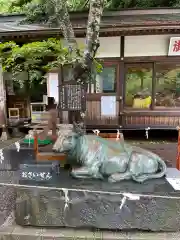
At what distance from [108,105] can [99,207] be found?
5288 mm

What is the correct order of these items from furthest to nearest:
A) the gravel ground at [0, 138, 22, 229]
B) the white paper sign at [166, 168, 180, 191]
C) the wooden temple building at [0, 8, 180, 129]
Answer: the wooden temple building at [0, 8, 180, 129], the gravel ground at [0, 138, 22, 229], the white paper sign at [166, 168, 180, 191]

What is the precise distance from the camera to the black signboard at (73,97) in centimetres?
510

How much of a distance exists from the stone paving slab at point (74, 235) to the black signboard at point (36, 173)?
77 cm

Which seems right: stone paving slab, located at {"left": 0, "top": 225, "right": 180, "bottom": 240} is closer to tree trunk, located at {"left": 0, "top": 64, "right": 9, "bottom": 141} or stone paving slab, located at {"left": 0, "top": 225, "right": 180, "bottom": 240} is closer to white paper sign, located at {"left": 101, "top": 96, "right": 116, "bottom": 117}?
white paper sign, located at {"left": 101, "top": 96, "right": 116, "bottom": 117}

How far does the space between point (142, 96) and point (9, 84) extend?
5.96m

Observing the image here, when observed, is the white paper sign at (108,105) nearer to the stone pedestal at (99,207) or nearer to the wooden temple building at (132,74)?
the wooden temple building at (132,74)

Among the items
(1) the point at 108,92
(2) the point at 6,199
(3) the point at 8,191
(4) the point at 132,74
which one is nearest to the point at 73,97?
(3) the point at 8,191

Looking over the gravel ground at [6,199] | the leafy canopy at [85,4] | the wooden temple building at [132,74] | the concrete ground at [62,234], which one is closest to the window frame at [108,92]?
the wooden temple building at [132,74]

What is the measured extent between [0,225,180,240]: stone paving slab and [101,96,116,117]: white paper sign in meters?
5.31

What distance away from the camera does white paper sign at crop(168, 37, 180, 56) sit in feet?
24.6

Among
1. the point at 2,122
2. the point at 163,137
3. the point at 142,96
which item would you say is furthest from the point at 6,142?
the point at 163,137

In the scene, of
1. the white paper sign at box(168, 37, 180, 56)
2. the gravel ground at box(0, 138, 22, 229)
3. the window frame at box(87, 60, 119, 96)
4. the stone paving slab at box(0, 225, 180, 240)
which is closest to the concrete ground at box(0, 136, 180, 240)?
the stone paving slab at box(0, 225, 180, 240)

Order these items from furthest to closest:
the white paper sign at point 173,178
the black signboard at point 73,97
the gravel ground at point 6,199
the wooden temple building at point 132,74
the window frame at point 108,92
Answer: the window frame at point 108,92 < the wooden temple building at point 132,74 < the black signboard at point 73,97 < the gravel ground at point 6,199 < the white paper sign at point 173,178

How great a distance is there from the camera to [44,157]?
15.3 ft
